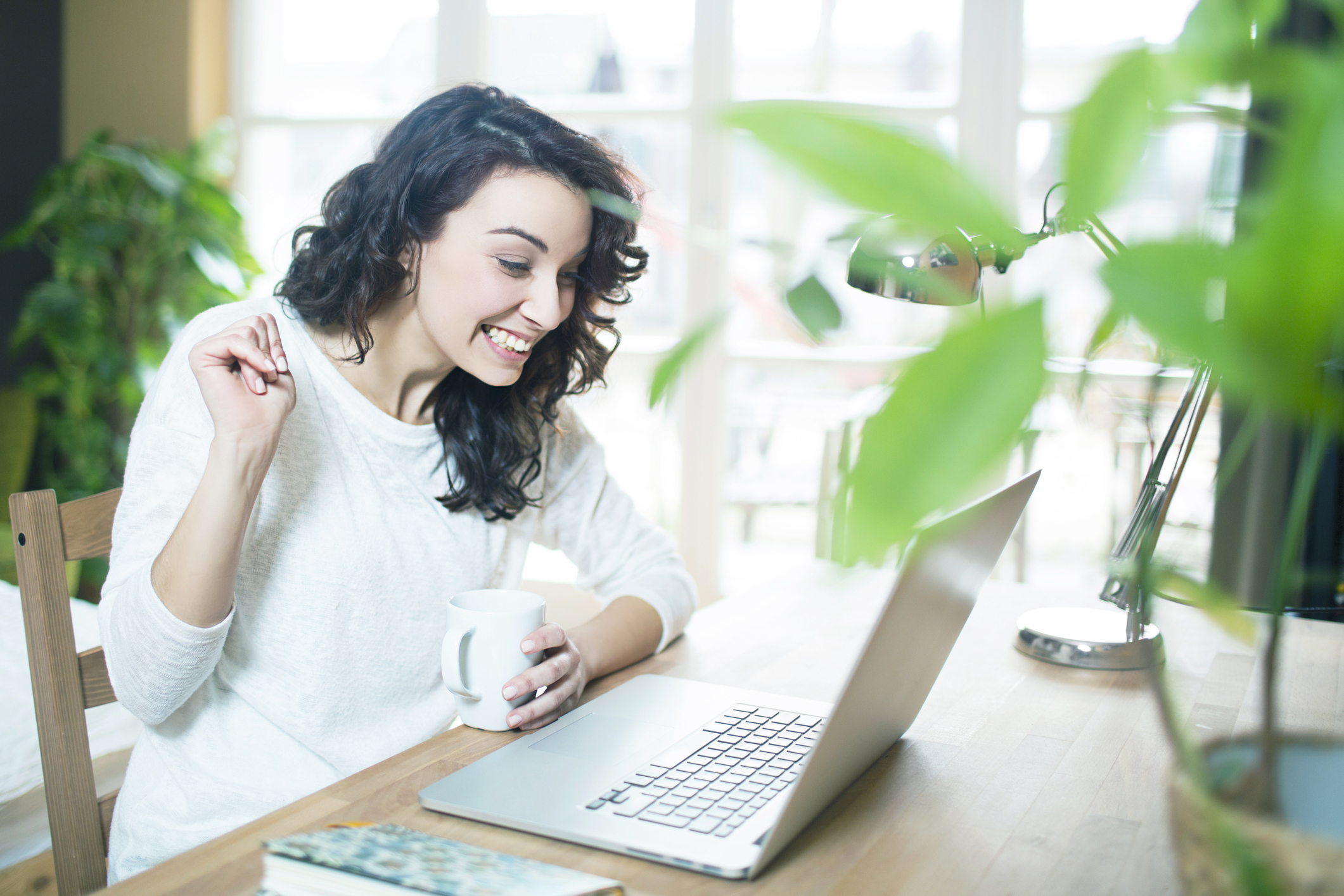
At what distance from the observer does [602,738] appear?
32.9 inches

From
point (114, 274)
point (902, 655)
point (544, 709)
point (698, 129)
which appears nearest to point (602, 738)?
point (544, 709)

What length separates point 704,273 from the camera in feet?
9.93

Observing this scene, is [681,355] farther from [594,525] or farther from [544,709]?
[594,525]

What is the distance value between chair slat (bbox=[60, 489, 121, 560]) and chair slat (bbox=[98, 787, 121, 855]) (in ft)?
0.74

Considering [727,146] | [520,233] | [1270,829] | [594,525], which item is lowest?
[594,525]

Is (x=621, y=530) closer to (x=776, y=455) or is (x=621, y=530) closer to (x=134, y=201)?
(x=776, y=455)

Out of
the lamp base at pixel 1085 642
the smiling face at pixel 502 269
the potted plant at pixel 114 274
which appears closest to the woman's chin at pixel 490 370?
the smiling face at pixel 502 269

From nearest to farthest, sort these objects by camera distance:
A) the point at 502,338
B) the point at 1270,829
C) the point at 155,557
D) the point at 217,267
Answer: the point at 1270,829, the point at 155,557, the point at 502,338, the point at 217,267

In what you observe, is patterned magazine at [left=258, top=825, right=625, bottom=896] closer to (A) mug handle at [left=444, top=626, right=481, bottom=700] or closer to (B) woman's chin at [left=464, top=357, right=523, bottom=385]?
(A) mug handle at [left=444, top=626, right=481, bottom=700]

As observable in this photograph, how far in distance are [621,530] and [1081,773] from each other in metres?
0.64

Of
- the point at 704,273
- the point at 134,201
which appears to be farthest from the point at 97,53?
the point at 704,273

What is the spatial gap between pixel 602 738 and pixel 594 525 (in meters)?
0.48

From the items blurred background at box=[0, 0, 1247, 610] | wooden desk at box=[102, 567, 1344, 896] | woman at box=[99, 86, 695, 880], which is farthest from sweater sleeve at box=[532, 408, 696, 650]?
blurred background at box=[0, 0, 1247, 610]

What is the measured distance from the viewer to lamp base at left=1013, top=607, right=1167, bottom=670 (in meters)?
1.09
